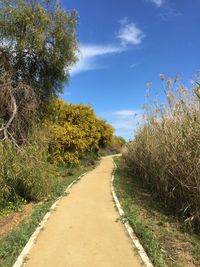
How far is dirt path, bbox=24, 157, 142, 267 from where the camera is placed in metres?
6.68

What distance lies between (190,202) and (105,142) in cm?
3697

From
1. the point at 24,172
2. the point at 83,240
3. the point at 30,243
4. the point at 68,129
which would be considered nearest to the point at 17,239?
the point at 30,243

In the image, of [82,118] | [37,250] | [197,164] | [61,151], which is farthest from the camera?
[82,118]

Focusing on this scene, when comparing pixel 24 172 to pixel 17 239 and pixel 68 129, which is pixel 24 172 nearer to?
pixel 17 239

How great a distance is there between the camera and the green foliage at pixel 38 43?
14.2m

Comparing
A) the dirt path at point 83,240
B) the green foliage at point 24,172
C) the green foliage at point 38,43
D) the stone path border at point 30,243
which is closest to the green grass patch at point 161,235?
the dirt path at point 83,240

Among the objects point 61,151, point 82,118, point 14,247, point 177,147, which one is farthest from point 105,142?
point 14,247

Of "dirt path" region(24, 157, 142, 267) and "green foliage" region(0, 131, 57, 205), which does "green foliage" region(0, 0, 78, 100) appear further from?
"dirt path" region(24, 157, 142, 267)

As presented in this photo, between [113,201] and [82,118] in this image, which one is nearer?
[113,201]

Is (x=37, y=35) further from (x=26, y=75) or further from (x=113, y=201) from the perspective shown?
(x=113, y=201)

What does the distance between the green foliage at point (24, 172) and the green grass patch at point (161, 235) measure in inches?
120

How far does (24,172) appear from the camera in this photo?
40.2 feet

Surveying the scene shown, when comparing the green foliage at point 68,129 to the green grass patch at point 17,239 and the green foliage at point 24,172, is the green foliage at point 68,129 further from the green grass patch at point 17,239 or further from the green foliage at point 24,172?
the green grass patch at point 17,239

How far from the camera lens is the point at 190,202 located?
9.86 metres
